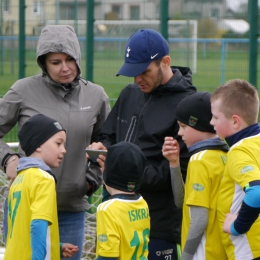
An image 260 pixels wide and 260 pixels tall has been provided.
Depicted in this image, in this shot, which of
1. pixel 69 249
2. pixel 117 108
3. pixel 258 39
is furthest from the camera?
pixel 258 39

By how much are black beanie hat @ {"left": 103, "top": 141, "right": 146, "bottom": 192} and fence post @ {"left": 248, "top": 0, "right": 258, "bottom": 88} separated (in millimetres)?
2526

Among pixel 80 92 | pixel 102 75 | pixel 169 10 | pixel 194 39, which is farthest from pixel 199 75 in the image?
pixel 80 92

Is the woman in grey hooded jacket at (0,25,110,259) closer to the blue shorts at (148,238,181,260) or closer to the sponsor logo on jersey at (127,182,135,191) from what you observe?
the blue shorts at (148,238,181,260)

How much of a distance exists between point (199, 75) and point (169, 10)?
175cm

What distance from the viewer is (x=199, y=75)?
8109 mm

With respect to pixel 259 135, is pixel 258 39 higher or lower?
higher

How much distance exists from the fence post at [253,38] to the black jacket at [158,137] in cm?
192

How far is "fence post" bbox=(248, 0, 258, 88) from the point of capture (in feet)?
19.5

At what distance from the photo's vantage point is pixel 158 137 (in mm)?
3984

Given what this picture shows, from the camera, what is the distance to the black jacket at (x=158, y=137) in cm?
397

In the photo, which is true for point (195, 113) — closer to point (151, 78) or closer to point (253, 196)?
point (151, 78)

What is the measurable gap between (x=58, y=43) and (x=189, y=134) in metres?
1.08

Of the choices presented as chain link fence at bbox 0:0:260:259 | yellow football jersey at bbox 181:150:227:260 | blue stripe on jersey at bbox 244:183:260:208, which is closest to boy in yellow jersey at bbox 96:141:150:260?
yellow football jersey at bbox 181:150:227:260

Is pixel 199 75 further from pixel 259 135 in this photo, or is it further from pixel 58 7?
pixel 259 135
